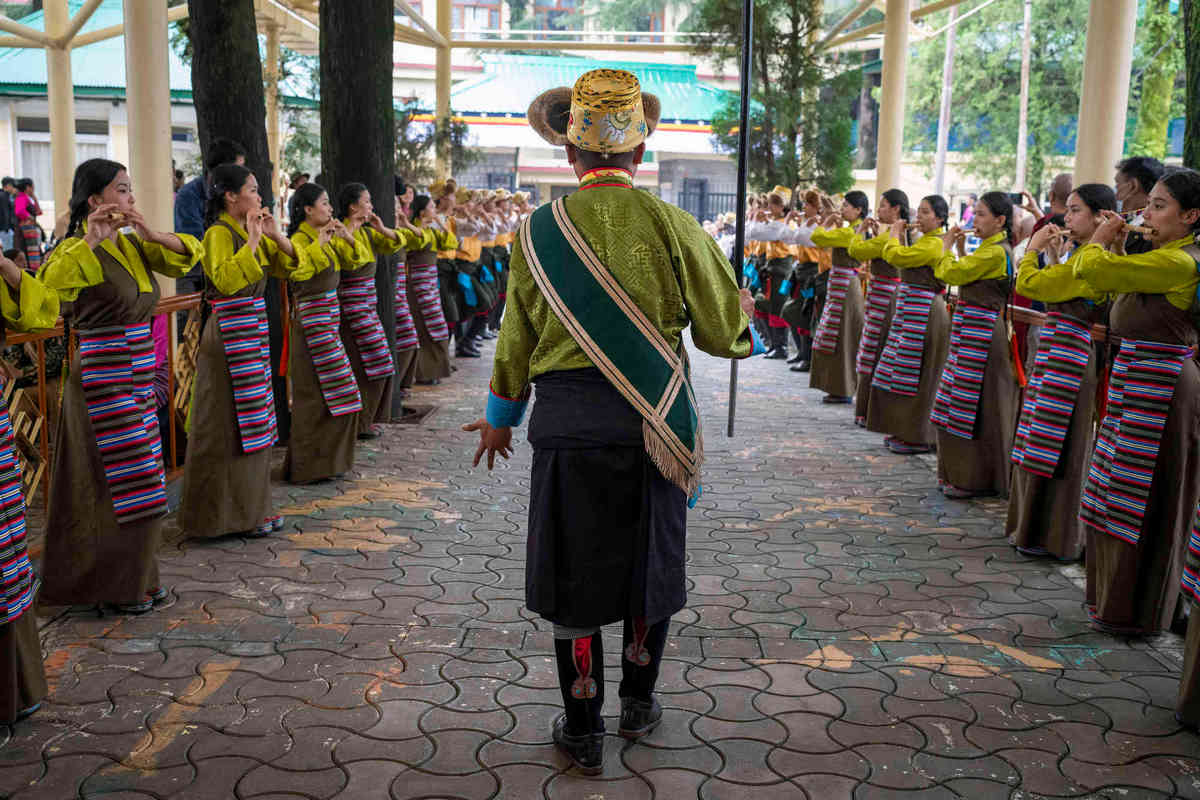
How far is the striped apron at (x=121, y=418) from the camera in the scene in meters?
4.31

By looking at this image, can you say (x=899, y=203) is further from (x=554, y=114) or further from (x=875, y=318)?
(x=554, y=114)

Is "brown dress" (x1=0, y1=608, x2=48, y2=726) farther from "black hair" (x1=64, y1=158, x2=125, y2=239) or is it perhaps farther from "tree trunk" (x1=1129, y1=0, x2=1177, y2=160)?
"tree trunk" (x1=1129, y1=0, x2=1177, y2=160)

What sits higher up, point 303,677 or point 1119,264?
point 1119,264

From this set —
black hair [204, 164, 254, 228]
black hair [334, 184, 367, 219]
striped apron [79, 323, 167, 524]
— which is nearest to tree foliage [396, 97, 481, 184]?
black hair [334, 184, 367, 219]

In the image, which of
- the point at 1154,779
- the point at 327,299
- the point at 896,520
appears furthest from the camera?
the point at 327,299

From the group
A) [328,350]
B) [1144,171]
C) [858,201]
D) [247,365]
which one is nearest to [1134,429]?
[1144,171]

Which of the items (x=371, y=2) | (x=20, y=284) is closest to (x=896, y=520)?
(x=20, y=284)

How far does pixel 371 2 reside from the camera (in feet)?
26.6

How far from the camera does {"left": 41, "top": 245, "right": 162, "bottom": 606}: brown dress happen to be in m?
4.30

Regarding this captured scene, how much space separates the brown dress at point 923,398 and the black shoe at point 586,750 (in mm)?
4935

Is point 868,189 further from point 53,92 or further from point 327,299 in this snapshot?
point 327,299

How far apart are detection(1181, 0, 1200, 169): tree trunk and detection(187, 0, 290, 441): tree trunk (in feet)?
16.0

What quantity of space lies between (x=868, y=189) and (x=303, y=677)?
1150 inches

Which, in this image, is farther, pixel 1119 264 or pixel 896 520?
pixel 896 520
